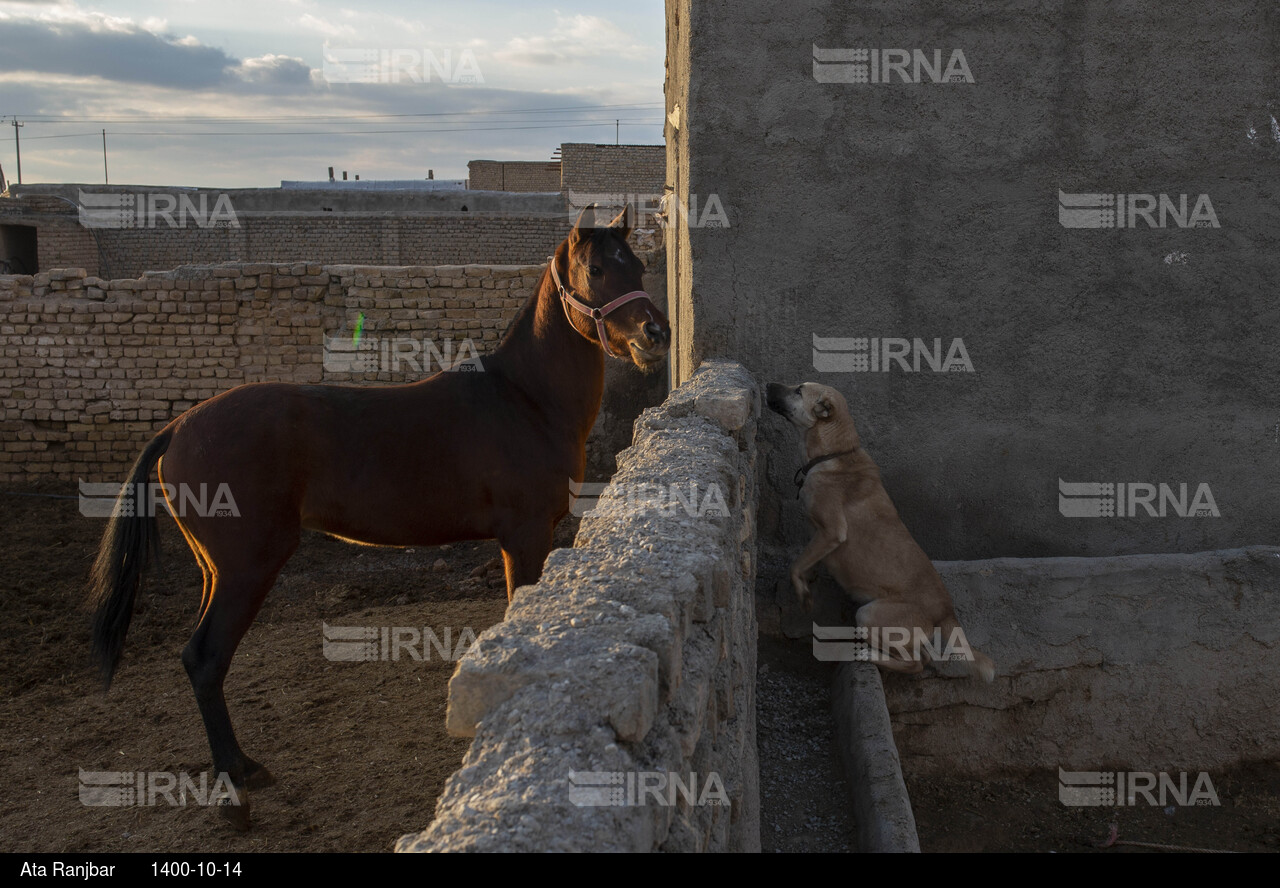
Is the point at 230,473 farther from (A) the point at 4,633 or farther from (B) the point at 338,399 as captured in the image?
(A) the point at 4,633

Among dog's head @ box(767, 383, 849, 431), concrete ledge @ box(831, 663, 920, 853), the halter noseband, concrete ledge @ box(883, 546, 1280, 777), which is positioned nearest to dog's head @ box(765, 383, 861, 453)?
dog's head @ box(767, 383, 849, 431)

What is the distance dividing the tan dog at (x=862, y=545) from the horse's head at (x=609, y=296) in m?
0.63

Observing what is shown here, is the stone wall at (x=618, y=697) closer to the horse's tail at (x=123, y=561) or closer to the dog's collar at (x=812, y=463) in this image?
the dog's collar at (x=812, y=463)

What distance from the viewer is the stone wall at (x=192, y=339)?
9.38 m

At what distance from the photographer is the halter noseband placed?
437 centimetres

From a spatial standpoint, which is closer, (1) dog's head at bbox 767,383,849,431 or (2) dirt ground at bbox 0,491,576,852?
(2) dirt ground at bbox 0,491,576,852

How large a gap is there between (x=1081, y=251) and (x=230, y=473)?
4.24 meters

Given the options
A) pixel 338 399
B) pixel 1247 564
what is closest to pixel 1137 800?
pixel 1247 564

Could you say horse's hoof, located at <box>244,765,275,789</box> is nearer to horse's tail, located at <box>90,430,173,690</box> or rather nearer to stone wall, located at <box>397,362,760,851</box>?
horse's tail, located at <box>90,430,173,690</box>

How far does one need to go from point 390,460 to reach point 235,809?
161cm

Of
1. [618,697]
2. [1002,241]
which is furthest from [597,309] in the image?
[618,697]

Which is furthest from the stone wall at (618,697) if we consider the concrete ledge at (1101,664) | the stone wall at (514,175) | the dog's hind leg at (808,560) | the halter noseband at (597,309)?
the stone wall at (514,175)

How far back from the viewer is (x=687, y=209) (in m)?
4.80

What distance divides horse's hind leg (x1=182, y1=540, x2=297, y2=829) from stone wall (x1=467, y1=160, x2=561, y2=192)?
26496 millimetres
